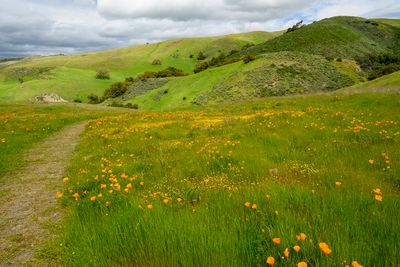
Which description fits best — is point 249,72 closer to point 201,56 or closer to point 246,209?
point 246,209

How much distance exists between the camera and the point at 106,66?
14050 centimetres

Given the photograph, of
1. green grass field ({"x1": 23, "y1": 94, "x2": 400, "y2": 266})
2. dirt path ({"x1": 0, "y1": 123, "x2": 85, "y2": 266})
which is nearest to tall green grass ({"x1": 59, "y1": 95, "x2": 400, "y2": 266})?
green grass field ({"x1": 23, "y1": 94, "x2": 400, "y2": 266})

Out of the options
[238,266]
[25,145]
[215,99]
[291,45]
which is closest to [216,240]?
[238,266]

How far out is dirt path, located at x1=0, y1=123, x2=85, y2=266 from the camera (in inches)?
201

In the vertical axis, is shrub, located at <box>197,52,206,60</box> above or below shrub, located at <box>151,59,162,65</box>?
above

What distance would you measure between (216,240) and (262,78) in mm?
49856

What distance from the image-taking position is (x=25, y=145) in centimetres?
1509

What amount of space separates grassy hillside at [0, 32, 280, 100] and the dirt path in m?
86.0

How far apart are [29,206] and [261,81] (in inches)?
1847

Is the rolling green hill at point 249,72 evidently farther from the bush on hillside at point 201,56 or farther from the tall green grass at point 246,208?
the tall green grass at point 246,208

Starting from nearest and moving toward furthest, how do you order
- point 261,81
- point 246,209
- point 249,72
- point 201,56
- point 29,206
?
point 246,209
point 29,206
point 261,81
point 249,72
point 201,56

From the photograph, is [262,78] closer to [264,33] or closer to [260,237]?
[260,237]

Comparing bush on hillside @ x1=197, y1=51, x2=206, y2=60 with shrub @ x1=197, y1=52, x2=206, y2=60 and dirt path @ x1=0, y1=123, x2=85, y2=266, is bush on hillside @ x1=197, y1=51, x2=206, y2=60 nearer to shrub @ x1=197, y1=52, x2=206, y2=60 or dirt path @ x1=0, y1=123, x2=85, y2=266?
shrub @ x1=197, y1=52, x2=206, y2=60

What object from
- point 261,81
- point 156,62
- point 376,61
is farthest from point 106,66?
point 376,61
